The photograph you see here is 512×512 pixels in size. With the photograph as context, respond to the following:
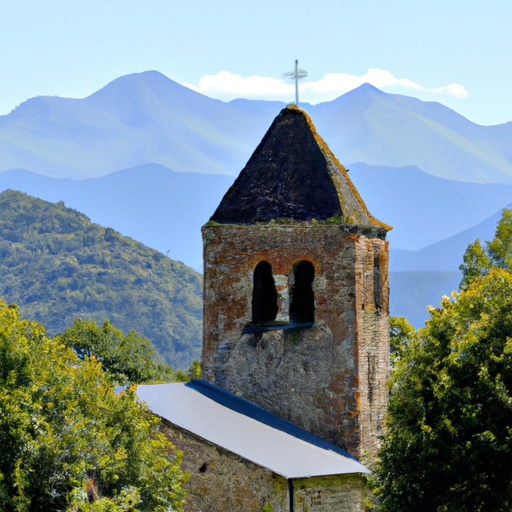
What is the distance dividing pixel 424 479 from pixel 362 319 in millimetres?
3983

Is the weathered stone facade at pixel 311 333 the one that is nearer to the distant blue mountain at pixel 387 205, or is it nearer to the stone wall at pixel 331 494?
the stone wall at pixel 331 494

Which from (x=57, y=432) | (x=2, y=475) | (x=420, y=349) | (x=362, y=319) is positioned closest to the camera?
(x=2, y=475)

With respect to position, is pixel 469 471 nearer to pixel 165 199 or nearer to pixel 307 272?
pixel 307 272

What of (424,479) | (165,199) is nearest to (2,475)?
(424,479)

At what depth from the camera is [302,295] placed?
69.6ft

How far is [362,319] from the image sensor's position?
20.5 metres

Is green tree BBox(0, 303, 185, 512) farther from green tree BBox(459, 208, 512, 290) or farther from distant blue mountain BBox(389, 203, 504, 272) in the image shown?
distant blue mountain BBox(389, 203, 504, 272)

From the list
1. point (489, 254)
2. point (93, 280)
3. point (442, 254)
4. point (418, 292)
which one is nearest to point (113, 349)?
point (489, 254)

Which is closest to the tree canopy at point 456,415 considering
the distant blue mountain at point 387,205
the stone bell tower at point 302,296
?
the stone bell tower at point 302,296

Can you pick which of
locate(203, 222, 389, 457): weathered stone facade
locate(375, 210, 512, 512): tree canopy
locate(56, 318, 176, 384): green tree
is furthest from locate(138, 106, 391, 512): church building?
locate(56, 318, 176, 384): green tree

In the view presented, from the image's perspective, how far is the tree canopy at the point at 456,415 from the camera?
16969mm

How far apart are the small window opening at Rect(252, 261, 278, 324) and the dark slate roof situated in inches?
44.4

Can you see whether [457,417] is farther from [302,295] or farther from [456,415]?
[302,295]

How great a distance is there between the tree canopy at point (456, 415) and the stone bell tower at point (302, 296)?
1.43 m
